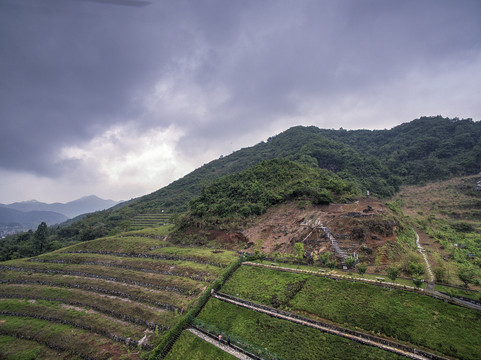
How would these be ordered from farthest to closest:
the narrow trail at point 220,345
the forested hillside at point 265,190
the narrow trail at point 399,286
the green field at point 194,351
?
the forested hillside at point 265,190 → the green field at point 194,351 → the narrow trail at point 220,345 → the narrow trail at point 399,286

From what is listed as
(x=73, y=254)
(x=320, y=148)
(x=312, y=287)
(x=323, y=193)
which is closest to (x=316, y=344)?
(x=312, y=287)

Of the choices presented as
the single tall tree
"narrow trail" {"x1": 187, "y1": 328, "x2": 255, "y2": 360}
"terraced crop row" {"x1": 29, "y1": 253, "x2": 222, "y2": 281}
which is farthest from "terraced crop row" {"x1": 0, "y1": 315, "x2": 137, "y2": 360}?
the single tall tree

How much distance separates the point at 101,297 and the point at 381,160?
95.0 meters

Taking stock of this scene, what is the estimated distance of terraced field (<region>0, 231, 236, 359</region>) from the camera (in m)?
21.7

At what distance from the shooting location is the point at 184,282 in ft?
94.9

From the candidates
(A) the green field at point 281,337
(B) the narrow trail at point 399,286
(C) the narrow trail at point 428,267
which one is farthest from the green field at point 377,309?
(C) the narrow trail at point 428,267

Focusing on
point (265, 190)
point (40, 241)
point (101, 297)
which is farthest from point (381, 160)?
point (40, 241)

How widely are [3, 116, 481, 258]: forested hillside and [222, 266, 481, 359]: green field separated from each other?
40207mm

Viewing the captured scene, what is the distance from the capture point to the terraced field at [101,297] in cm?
2166

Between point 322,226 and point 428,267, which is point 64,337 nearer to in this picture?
point 322,226

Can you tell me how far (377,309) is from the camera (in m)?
18.9

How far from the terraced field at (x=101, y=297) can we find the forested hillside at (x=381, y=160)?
26984 mm

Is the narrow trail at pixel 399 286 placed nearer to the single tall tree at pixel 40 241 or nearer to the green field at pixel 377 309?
the green field at pixel 377 309

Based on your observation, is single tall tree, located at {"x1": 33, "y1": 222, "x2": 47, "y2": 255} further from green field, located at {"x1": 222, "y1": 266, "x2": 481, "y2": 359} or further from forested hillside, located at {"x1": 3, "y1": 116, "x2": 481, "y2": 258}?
green field, located at {"x1": 222, "y1": 266, "x2": 481, "y2": 359}
